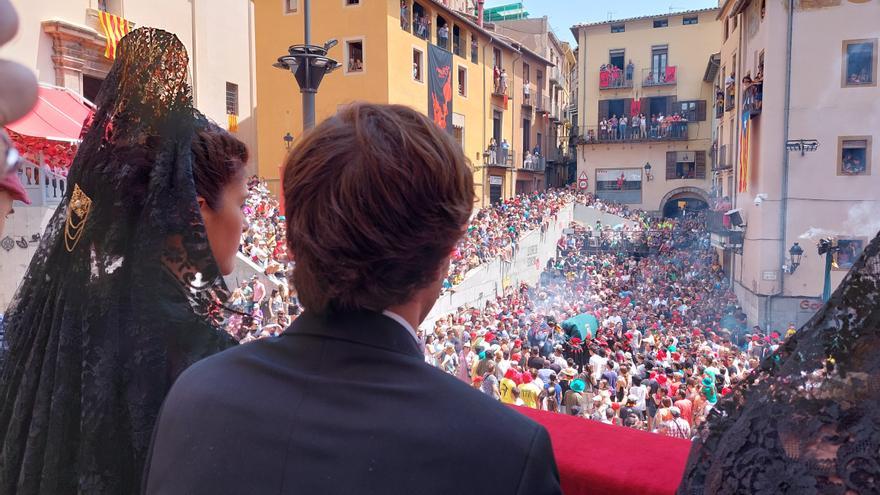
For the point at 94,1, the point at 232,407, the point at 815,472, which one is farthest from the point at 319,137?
the point at 94,1

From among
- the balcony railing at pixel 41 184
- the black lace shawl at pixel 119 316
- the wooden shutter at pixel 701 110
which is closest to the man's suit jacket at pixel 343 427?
the black lace shawl at pixel 119 316

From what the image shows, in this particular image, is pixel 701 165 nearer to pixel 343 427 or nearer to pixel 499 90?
pixel 499 90

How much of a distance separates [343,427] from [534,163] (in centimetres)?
3470

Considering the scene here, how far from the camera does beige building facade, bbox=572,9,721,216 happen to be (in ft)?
66.5

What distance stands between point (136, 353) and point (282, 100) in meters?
20.0

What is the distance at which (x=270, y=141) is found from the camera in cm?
1995

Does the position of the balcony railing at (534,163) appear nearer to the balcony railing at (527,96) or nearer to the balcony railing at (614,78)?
the balcony railing at (527,96)

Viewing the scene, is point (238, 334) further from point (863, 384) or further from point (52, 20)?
point (52, 20)

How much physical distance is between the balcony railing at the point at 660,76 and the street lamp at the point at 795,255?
21.0 feet

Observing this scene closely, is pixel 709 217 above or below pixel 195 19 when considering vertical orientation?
below

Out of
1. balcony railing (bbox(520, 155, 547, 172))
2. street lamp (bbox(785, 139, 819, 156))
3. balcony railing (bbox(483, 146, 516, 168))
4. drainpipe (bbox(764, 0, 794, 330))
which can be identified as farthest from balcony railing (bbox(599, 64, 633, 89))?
balcony railing (bbox(520, 155, 547, 172))

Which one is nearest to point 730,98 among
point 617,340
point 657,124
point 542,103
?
point 657,124

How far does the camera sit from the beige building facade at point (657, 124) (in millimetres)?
20281

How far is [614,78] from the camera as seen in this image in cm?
1856
